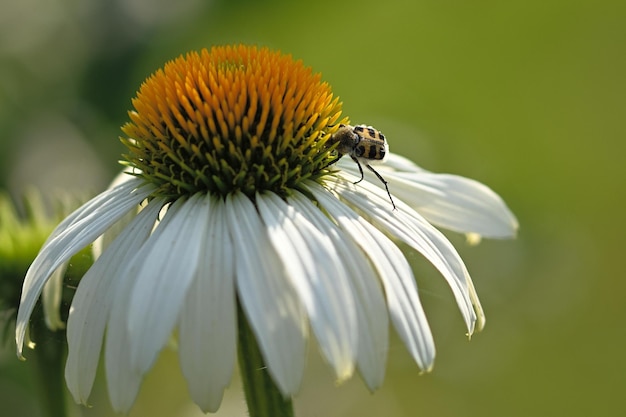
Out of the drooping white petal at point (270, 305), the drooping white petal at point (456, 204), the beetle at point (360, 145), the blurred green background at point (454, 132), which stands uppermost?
the beetle at point (360, 145)

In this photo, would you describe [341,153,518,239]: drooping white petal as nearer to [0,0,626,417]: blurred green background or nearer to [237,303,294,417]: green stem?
[237,303,294,417]: green stem

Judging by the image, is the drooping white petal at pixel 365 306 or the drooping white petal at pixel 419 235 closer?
the drooping white petal at pixel 365 306

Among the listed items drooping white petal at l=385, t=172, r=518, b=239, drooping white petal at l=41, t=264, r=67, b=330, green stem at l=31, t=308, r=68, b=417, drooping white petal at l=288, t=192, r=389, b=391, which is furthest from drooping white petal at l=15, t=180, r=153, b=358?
drooping white petal at l=385, t=172, r=518, b=239

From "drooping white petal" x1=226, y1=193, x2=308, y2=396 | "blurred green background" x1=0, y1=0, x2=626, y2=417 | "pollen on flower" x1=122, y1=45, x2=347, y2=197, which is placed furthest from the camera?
"blurred green background" x1=0, y1=0, x2=626, y2=417

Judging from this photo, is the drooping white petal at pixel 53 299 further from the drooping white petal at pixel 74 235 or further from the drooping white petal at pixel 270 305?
the drooping white petal at pixel 270 305

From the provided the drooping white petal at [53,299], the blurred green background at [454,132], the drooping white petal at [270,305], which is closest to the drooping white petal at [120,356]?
the drooping white petal at [270,305]

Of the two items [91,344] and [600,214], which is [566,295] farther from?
[91,344]
